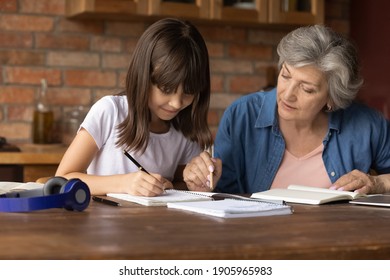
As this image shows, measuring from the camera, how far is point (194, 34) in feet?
7.60

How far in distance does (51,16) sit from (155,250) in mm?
2793

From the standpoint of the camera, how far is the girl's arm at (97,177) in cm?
189

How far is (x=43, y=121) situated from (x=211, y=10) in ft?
3.33

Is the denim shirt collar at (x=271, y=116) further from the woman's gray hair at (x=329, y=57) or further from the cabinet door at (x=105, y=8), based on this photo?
the cabinet door at (x=105, y=8)

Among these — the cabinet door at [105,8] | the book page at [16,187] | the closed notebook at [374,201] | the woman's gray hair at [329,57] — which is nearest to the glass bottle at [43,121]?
the cabinet door at [105,8]

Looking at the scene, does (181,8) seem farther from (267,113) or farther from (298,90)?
(298,90)

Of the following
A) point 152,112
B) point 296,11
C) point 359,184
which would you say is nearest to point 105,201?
point 152,112

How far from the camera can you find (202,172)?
6.97ft

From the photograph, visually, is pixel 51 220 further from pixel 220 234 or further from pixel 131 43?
pixel 131 43

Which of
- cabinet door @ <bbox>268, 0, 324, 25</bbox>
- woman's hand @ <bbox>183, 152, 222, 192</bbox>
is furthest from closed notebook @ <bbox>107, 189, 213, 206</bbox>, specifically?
cabinet door @ <bbox>268, 0, 324, 25</bbox>

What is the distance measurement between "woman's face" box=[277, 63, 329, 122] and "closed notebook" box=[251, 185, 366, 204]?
343mm

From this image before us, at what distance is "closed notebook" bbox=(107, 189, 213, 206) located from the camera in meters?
1.78

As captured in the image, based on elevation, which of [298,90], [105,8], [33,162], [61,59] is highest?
[105,8]
